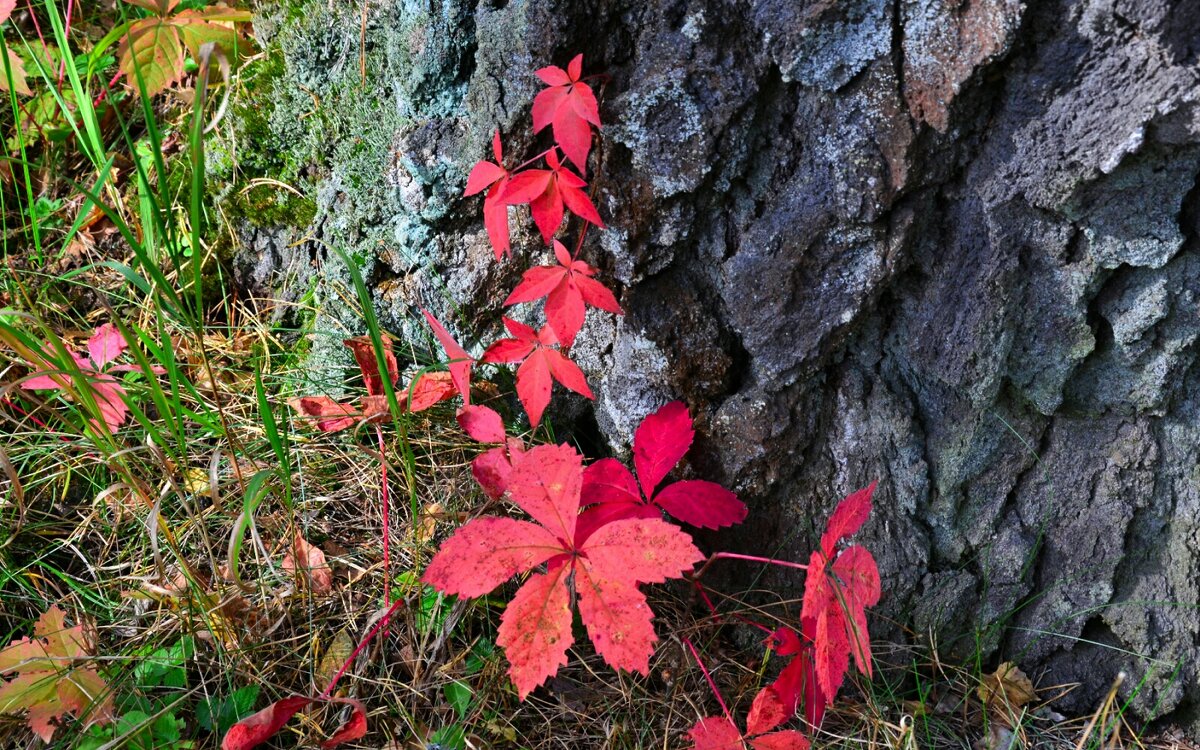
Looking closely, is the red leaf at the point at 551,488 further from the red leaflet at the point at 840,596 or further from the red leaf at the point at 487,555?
the red leaflet at the point at 840,596

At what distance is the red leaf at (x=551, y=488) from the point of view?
4.17 ft

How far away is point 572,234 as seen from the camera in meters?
1.54

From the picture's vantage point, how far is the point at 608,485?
4.89 feet

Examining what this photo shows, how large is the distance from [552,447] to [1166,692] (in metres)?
1.17

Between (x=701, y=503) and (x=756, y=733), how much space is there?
1.24 ft

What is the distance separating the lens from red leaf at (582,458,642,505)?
1481mm

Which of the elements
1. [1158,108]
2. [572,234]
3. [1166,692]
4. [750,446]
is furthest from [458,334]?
[1166,692]

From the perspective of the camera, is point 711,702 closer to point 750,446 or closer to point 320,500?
point 750,446

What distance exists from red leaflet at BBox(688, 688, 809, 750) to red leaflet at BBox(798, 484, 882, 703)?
102mm

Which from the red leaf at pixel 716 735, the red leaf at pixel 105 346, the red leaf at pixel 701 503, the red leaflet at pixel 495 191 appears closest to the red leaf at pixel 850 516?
the red leaf at pixel 701 503

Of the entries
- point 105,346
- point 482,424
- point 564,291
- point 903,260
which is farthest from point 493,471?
point 105,346

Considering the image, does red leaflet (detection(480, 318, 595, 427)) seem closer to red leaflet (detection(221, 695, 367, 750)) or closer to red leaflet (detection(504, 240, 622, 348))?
red leaflet (detection(504, 240, 622, 348))

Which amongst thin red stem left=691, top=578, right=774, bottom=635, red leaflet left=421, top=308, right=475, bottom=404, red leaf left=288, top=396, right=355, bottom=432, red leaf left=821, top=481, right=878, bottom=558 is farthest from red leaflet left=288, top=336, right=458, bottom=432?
red leaf left=821, top=481, right=878, bottom=558

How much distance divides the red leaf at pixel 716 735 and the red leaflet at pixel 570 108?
91cm
